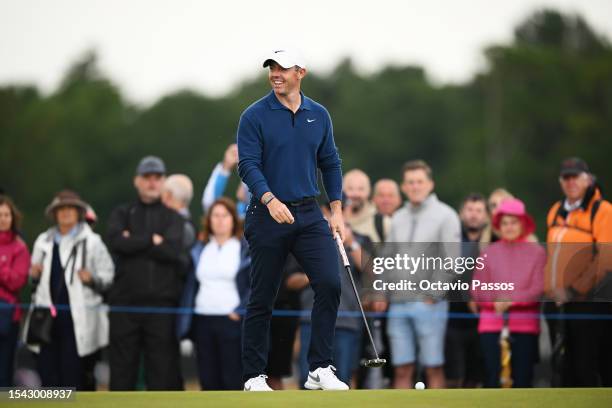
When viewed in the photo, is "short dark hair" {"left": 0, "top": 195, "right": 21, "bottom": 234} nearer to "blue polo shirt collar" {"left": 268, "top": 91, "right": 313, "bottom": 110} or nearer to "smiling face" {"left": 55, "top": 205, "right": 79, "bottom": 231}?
"smiling face" {"left": 55, "top": 205, "right": 79, "bottom": 231}

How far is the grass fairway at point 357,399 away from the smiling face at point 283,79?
2.26 metres

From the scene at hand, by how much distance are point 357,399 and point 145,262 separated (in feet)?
16.2

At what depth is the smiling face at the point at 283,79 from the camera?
34.8 feet

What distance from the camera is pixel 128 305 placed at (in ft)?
46.5

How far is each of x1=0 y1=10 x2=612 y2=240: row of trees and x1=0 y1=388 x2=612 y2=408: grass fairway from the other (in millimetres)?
54534

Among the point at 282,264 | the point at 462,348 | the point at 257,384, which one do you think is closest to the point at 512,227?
the point at 462,348

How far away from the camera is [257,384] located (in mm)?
Answer: 10781

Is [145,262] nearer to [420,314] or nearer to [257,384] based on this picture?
[420,314]

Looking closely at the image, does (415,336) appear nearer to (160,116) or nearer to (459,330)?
(459,330)

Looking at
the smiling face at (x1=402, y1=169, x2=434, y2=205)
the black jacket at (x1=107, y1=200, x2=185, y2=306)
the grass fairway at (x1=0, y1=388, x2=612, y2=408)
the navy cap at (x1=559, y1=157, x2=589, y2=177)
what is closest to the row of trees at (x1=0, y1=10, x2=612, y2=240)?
the smiling face at (x1=402, y1=169, x2=434, y2=205)

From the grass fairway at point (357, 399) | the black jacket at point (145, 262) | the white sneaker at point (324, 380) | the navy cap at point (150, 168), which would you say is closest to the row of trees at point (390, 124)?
the navy cap at point (150, 168)

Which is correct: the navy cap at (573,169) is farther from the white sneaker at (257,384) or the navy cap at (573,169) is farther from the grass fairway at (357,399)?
the white sneaker at (257,384)

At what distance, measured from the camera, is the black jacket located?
14125mm

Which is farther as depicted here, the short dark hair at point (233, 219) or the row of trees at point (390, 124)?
the row of trees at point (390, 124)
